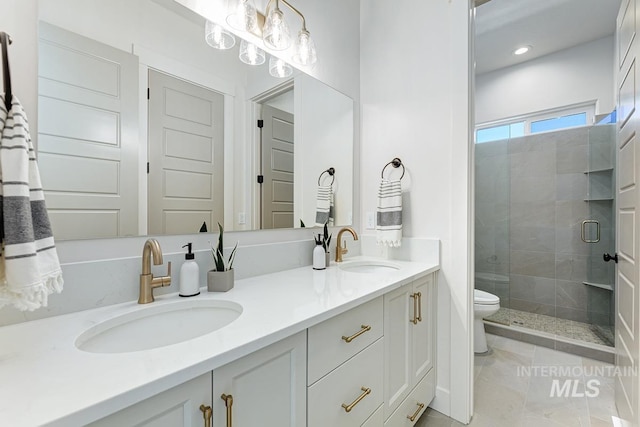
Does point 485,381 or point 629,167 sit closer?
point 629,167

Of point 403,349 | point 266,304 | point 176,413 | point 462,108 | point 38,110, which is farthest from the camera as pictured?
point 462,108

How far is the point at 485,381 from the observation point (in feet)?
6.24

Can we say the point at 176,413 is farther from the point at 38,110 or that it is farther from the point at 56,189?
the point at 38,110

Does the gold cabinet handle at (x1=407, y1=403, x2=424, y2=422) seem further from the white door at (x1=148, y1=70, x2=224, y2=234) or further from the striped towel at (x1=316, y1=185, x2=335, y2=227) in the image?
the white door at (x1=148, y1=70, x2=224, y2=234)

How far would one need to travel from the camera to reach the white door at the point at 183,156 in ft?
3.48

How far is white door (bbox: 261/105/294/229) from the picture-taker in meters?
1.46

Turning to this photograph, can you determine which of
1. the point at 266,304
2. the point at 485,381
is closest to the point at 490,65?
the point at 485,381

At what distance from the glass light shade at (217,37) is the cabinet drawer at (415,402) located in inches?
68.0

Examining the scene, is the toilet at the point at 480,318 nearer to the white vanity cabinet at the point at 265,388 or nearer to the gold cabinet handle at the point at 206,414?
the white vanity cabinet at the point at 265,388

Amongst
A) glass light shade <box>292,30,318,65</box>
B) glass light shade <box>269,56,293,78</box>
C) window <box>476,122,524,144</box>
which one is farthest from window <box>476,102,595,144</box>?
glass light shade <box>269,56,293,78</box>

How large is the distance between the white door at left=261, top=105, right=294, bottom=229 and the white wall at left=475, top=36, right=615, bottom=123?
2987mm

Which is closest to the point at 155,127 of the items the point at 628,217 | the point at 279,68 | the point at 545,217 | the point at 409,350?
the point at 279,68

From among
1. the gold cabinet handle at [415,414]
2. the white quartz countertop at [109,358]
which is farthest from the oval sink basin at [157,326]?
the gold cabinet handle at [415,414]

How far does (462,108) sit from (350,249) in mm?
1069
